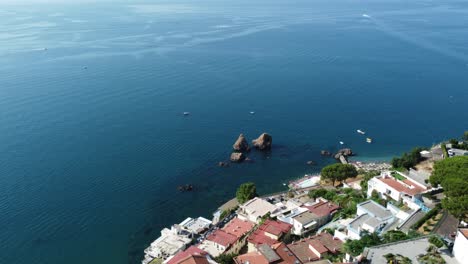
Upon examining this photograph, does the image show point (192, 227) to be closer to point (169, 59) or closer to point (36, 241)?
point (36, 241)

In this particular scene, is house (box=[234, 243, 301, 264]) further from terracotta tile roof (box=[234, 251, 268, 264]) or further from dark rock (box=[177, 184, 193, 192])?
dark rock (box=[177, 184, 193, 192])

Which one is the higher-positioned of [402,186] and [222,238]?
[402,186]

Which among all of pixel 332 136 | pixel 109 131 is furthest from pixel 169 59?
pixel 332 136

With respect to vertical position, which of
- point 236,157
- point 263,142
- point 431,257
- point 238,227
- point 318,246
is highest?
point 431,257

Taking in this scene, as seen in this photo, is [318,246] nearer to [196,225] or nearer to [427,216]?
[427,216]

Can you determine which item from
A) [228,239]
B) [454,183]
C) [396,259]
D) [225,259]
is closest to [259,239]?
[228,239]

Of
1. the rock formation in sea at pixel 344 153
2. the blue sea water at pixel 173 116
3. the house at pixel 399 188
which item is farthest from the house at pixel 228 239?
the rock formation in sea at pixel 344 153

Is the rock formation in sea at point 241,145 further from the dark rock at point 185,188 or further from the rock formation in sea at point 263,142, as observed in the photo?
the dark rock at point 185,188

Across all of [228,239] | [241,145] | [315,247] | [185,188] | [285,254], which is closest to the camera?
[285,254]
